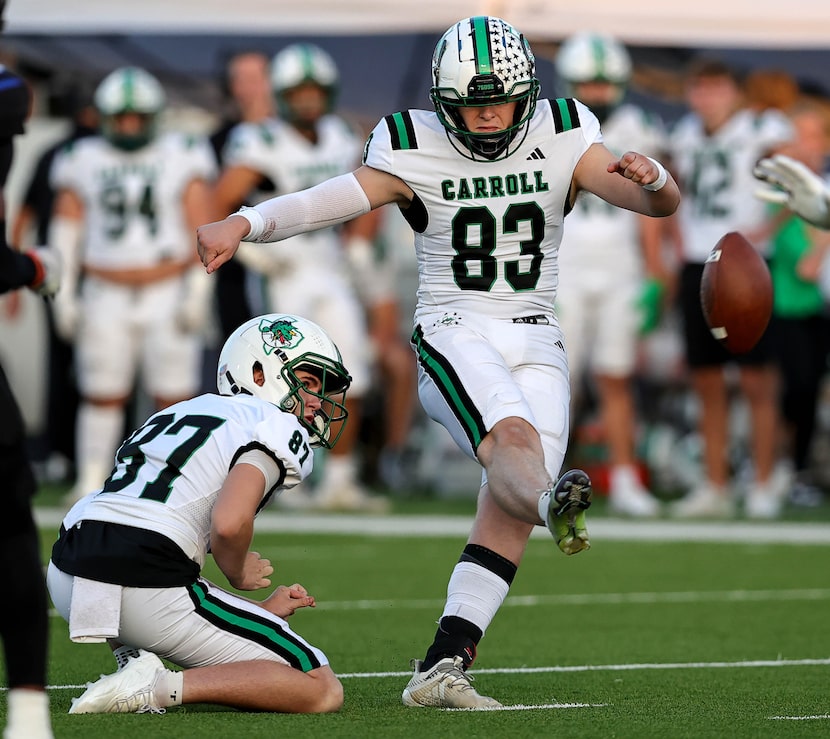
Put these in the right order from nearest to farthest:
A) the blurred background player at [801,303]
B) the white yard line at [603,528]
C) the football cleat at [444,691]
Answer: the football cleat at [444,691], the white yard line at [603,528], the blurred background player at [801,303]

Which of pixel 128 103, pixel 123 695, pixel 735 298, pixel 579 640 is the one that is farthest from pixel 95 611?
→ pixel 128 103

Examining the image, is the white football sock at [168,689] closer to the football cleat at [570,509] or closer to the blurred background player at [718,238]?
the football cleat at [570,509]

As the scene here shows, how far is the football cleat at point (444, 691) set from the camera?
163 inches

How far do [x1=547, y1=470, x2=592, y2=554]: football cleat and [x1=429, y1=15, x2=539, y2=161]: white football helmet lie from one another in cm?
112

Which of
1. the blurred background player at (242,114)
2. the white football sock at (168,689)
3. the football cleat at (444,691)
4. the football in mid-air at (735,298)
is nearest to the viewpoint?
the white football sock at (168,689)

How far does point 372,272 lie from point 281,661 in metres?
6.68

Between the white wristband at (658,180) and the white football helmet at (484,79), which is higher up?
the white football helmet at (484,79)

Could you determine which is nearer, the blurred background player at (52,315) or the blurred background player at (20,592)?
the blurred background player at (20,592)

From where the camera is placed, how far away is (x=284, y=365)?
4293mm

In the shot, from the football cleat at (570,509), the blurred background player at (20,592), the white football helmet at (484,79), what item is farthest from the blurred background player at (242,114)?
the blurred background player at (20,592)

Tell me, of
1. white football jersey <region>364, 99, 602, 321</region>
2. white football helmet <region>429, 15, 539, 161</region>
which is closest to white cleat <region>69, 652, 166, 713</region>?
white football jersey <region>364, 99, 602, 321</region>

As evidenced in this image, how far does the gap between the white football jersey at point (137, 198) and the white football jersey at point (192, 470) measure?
548 cm

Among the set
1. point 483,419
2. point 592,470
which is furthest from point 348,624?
point 592,470

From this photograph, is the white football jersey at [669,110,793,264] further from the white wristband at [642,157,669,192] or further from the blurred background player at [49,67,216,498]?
the white wristband at [642,157,669,192]
